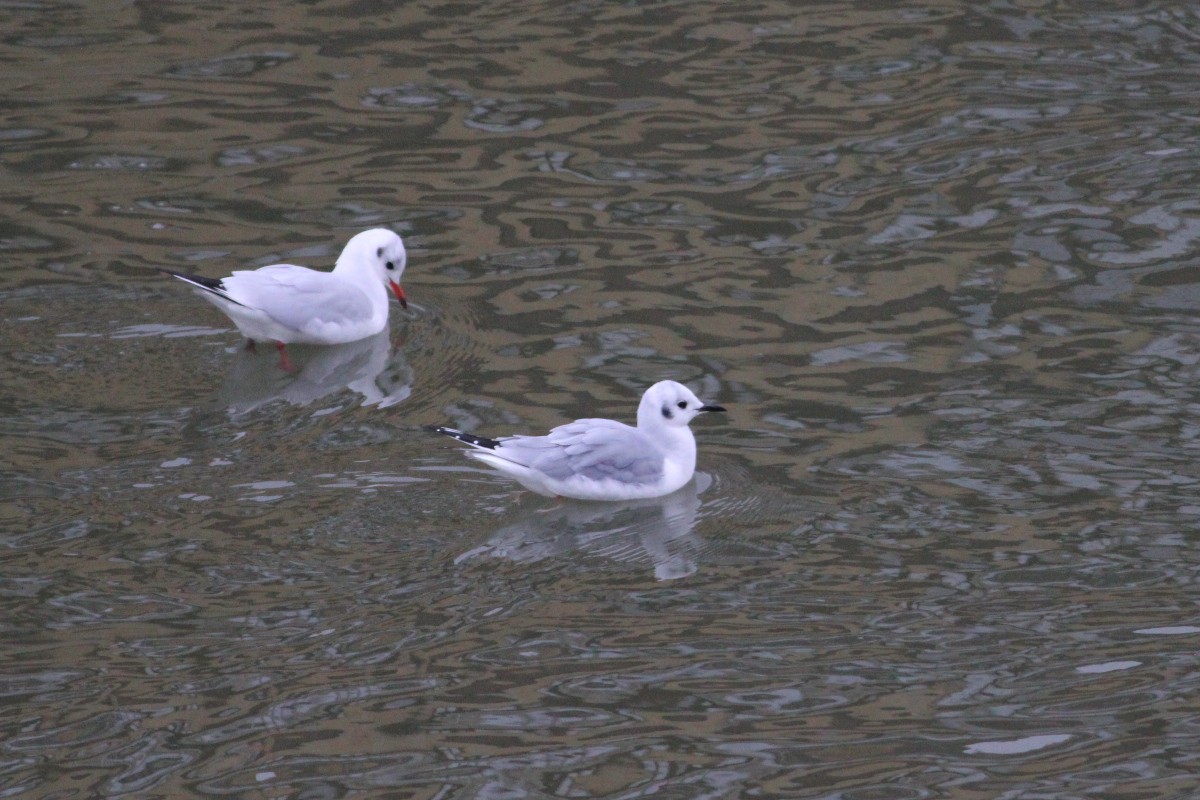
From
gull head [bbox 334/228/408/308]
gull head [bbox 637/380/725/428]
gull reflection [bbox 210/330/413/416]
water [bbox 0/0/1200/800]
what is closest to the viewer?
water [bbox 0/0/1200/800]

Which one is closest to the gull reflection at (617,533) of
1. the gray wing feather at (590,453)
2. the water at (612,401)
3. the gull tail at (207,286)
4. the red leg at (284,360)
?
the water at (612,401)

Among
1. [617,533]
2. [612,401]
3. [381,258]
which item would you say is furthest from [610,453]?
[381,258]

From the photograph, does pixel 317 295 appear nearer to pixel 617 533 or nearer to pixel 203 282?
pixel 203 282

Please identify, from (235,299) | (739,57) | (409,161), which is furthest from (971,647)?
(739,57)

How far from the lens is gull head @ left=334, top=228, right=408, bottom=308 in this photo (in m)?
9.98

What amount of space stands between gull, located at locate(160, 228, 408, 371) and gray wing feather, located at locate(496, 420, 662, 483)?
2.10 metres

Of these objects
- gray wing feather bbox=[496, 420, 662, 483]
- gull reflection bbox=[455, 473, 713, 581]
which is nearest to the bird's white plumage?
gray wing feather bbox=[496, 420, 662, 483]

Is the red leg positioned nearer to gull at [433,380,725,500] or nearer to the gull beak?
the gull beak

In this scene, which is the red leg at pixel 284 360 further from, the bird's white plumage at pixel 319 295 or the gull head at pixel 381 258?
the gull head at pixel 381 258

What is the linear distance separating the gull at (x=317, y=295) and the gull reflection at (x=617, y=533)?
7.24ft

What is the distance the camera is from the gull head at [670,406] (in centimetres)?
813

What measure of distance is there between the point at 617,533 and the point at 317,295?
105 inches

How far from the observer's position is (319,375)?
9469 mm

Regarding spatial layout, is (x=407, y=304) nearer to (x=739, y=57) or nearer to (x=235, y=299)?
(x=235, y=299)
